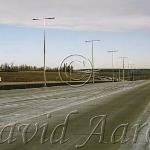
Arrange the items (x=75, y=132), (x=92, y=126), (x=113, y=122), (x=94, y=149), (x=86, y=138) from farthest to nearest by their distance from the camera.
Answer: (x=113, y=122) → (x=92, y=126) → (x=75, y=132) → (x=86, y=138) → (x=94, y=149)

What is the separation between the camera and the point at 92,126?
54.6 feet

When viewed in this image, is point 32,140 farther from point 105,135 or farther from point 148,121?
point 148,121

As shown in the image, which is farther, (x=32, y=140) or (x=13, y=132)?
(x=13, y=132)

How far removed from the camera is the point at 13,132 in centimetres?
1437

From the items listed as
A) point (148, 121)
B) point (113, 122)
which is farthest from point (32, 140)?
point (148, 121)

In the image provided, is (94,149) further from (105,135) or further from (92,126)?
(92,126)

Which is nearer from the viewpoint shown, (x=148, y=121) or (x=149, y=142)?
(x=149, y=142)

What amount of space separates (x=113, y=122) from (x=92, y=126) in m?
1.77

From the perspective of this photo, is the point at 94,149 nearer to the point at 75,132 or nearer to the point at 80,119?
the point at 75,132

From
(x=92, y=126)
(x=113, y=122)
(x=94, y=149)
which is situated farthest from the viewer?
(x=113, y=122)

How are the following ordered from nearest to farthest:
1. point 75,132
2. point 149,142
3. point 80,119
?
1. point 149,142
2. point 75,132
3. point 80,119

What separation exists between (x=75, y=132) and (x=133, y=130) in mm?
1945

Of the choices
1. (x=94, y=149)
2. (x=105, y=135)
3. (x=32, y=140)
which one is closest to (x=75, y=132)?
(x=105, y=135)

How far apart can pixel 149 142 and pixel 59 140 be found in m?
2.35
